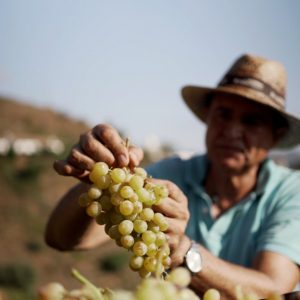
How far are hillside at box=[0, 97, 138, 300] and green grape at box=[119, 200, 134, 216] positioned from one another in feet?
39.0

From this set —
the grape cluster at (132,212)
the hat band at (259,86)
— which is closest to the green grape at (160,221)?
the grape cluster at (132,212)

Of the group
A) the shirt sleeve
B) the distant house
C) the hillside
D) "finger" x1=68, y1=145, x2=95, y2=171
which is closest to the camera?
"finger" x1=68, y1=145, x2=95, y2=171

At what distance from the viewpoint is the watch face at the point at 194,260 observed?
1908mm

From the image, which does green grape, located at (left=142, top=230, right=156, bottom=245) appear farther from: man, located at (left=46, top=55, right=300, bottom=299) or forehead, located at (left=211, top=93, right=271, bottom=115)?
forehead, located at (left=211, top=93, right=271, bottom=115)

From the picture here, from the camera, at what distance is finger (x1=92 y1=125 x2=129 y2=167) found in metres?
1.72

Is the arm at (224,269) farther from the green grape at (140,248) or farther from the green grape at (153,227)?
the green grape at (140,248)

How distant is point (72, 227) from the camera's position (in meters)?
2.64

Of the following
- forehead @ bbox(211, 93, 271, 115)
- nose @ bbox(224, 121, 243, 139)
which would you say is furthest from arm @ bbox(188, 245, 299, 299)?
forehead @ bbox(211, 93, 271, 115)

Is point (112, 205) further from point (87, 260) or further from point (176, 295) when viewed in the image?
point (87, 260)

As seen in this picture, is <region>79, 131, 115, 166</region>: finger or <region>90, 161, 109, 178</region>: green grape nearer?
<region>90, 161, 109, 178</region>: green grape

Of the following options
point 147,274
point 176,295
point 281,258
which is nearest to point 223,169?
point 281,258

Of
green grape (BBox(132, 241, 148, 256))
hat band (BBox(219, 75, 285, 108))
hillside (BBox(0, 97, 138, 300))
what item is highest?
hat band (BBox(219, 75, 285, 108))

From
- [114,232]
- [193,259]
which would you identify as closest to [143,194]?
[114,232]

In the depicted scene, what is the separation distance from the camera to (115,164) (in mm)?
1757
